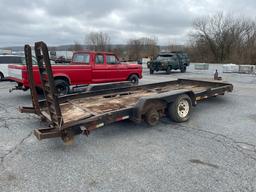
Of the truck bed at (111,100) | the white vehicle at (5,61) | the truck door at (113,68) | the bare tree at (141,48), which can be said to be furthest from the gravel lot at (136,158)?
the bare tree at (141,48)

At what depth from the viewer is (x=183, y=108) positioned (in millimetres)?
5754

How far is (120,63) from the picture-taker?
10.9 metres

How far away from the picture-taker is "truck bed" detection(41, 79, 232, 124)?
490cm

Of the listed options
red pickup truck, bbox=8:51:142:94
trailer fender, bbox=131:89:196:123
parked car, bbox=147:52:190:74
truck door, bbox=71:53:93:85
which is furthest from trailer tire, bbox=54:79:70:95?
parked car, bbox=147:52:190:74

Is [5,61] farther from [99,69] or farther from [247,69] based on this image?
[247,69]

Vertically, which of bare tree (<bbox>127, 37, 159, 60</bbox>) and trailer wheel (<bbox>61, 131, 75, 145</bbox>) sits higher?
bare tree (<bbox>127, 37, 159, 60</bbox>)

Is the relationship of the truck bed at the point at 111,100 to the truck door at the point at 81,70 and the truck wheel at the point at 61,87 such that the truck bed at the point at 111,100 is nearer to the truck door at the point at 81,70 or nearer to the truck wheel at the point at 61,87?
the truck wheel at the point at 61,87

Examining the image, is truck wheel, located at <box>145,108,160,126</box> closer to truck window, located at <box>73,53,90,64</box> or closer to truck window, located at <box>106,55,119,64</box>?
truck window, located at <box>73,53,90,64</box>

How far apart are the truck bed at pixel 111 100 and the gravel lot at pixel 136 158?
0.48 m

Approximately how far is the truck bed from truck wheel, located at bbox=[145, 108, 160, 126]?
41 cm

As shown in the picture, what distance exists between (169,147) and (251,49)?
30.8 metres

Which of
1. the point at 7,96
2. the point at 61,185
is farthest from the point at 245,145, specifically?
the point at 7,96

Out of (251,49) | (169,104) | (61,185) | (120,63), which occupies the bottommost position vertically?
(61,185)

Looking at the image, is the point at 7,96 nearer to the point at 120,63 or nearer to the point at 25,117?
the point at 25,117
